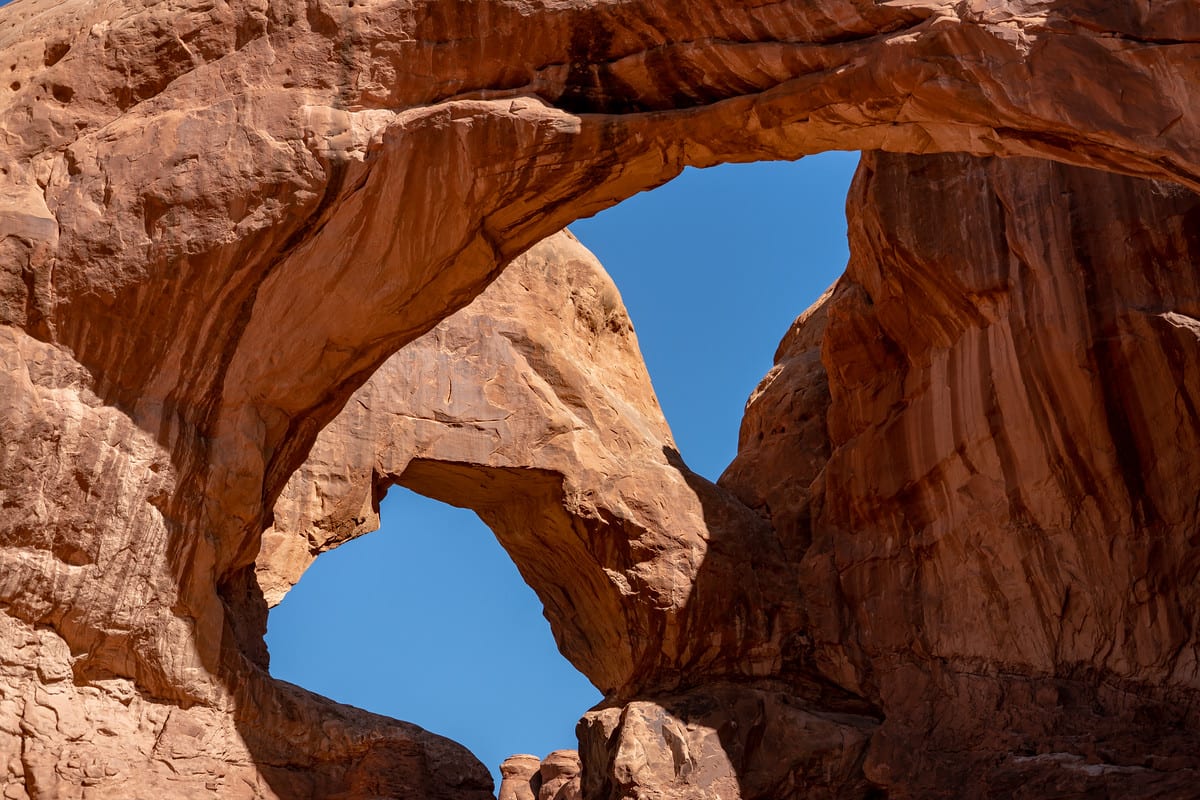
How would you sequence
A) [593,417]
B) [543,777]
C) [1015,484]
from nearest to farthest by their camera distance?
[1015,484]
[593,417]
[543,777]

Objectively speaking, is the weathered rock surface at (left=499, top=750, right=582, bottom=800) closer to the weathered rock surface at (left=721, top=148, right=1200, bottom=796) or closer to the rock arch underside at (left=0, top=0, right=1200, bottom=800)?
the rock arch underside at (left=0, top=0, right=1200, bottom=800)

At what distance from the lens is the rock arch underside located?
34.2ft

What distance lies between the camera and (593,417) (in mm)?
16141

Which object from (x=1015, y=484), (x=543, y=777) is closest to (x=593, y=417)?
(x=1015, y=484)

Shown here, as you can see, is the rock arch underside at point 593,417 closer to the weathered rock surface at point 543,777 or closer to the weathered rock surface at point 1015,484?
the weathered rock surface at point 1015,484

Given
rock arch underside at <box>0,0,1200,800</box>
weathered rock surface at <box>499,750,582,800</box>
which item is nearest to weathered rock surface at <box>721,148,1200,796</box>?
rock arch underside at <box>0,0,1200,800</box>

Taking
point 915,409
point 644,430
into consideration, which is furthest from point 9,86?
point 915,409

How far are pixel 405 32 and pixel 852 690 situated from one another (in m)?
8.13

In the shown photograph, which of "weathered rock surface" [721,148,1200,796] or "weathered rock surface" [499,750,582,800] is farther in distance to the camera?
"weathered rock surface" [499,750,582,800]

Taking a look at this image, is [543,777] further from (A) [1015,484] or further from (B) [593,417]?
(A) [1015,484]

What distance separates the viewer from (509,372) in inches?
634

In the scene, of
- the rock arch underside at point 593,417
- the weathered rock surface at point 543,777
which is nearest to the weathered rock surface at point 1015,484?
the rock arch underside at point 593,417

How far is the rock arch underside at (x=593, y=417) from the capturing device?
1041 cm

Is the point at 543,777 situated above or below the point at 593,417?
below
